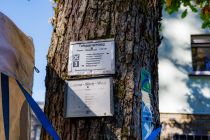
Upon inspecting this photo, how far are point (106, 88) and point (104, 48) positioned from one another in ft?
0.63

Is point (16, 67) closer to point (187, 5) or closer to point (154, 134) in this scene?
point (154, 134)

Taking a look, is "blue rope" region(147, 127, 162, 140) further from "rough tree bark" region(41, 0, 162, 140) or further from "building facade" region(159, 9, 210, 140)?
"building facade" region(159, 9, 210, 140)

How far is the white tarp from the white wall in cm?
810

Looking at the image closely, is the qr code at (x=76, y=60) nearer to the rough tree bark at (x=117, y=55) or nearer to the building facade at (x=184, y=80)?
the rough tree bark at (x=117, y=55)

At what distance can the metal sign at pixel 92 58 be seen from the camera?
184 centimetres

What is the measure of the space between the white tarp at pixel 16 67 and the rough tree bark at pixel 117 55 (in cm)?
13

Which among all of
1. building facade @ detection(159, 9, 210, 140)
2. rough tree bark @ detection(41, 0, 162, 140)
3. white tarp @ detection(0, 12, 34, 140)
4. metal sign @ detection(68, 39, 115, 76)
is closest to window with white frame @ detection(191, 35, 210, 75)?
building facade @ detection(159, 9, 210, 140)

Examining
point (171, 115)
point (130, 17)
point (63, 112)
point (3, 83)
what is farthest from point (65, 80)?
point (171, 115)

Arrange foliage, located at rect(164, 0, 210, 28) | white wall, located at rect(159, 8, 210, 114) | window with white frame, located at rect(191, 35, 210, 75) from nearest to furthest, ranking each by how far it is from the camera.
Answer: foliage, located at rect(164, 0, 210, 28) < white wall, located at rect(159, 8, 210, 114) < window with white frame, located at rect(191, 35, 210, 75)

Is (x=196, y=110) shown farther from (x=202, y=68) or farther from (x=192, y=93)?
(x=202, y=68)

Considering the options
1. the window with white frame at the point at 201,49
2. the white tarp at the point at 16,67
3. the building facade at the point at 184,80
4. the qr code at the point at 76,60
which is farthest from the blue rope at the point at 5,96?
the window with white frame at the point at 201,49

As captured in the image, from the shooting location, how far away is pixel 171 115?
9844mm

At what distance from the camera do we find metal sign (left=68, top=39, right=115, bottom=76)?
1.84 meters

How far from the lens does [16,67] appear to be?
1.89 meters
